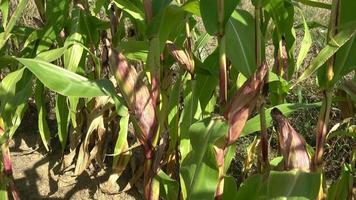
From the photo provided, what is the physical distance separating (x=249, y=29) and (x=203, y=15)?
0.58 feet

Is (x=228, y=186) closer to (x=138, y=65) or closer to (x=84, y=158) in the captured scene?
Answer: (x=84, y=158)

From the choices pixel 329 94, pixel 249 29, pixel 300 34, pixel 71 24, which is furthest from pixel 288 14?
pixel 300 34

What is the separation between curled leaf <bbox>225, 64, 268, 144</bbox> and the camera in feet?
2.86

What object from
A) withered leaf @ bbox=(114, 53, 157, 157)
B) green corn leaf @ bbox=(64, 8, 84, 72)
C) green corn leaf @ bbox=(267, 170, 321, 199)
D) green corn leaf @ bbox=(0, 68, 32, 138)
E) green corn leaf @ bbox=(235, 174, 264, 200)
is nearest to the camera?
green corn leaf @ bbox=(267, 170, 321, 199)

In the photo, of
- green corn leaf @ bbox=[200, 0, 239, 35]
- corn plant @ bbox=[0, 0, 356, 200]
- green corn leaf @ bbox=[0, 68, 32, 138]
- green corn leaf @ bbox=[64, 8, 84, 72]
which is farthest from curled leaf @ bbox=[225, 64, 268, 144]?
green corn leaf @ bbox=[64, 8, 84, 72]

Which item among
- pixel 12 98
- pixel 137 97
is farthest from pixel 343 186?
pixel 12 98

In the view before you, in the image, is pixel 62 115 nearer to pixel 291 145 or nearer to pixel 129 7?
pixel 129 7

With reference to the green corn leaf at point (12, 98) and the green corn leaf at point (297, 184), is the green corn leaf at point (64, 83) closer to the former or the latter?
the green corn leaf at point (12, 98)

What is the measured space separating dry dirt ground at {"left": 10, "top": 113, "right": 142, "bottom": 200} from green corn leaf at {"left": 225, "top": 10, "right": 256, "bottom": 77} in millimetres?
815

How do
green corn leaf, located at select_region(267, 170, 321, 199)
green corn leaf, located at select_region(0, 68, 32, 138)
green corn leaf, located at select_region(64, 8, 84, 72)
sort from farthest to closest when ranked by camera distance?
1. green corn leaf, located at select_region(64, 8, 84, 72)
2. green corn leaf, located at select_region(0, 68, 32, 138)
3. green corn leaf, located at select_region(267, 170, 321, 199)

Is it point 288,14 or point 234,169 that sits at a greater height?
point 288,14

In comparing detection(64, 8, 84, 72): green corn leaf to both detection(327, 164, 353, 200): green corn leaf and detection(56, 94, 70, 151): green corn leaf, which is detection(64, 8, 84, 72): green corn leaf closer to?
detection(56, 94, 70, 151): green corn leaf

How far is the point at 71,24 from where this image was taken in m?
1.59

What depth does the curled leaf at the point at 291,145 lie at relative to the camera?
841mm
